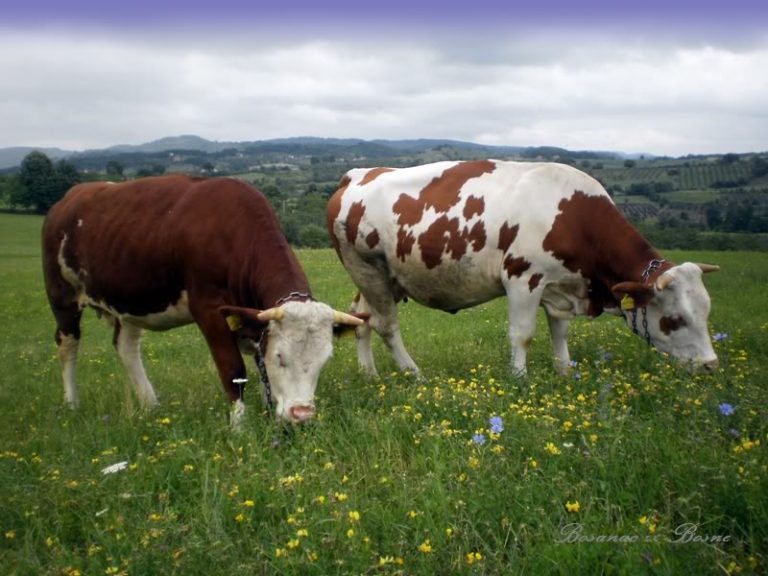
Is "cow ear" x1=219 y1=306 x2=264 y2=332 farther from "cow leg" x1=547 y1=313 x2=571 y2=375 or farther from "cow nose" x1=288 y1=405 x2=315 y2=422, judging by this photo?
"cow leg" x1=547 y1=313 x2=571 y2=375

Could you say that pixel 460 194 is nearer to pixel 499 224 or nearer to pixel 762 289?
pixel 499 224

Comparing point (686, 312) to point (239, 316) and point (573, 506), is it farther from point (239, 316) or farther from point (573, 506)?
point (239, 316)

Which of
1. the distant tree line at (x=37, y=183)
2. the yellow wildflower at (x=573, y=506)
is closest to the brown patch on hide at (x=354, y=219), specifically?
the yellow wildflower at (x=573, y=506)

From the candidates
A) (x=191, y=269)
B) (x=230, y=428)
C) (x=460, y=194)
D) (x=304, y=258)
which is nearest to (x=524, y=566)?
(x=230, y=428)

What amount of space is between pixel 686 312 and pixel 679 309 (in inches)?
2.9

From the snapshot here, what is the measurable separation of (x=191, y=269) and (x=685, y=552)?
16.5ft

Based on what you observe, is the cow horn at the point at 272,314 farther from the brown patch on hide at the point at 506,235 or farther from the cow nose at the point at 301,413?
the brown patch on hide at the point at 506,235

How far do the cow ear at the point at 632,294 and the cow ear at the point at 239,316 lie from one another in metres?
3.66

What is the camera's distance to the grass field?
3.53 m

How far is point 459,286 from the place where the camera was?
8.01m

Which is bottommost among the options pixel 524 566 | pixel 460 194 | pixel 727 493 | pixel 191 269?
pixel 524 566

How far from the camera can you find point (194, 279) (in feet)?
21.8

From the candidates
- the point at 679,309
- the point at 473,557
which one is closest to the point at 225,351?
the point at 473,557

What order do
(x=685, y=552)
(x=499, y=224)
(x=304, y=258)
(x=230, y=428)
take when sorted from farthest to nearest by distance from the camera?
(x=304, y=258), (x=499, y=224), (x=230, y=428), (x=685, y=552)
